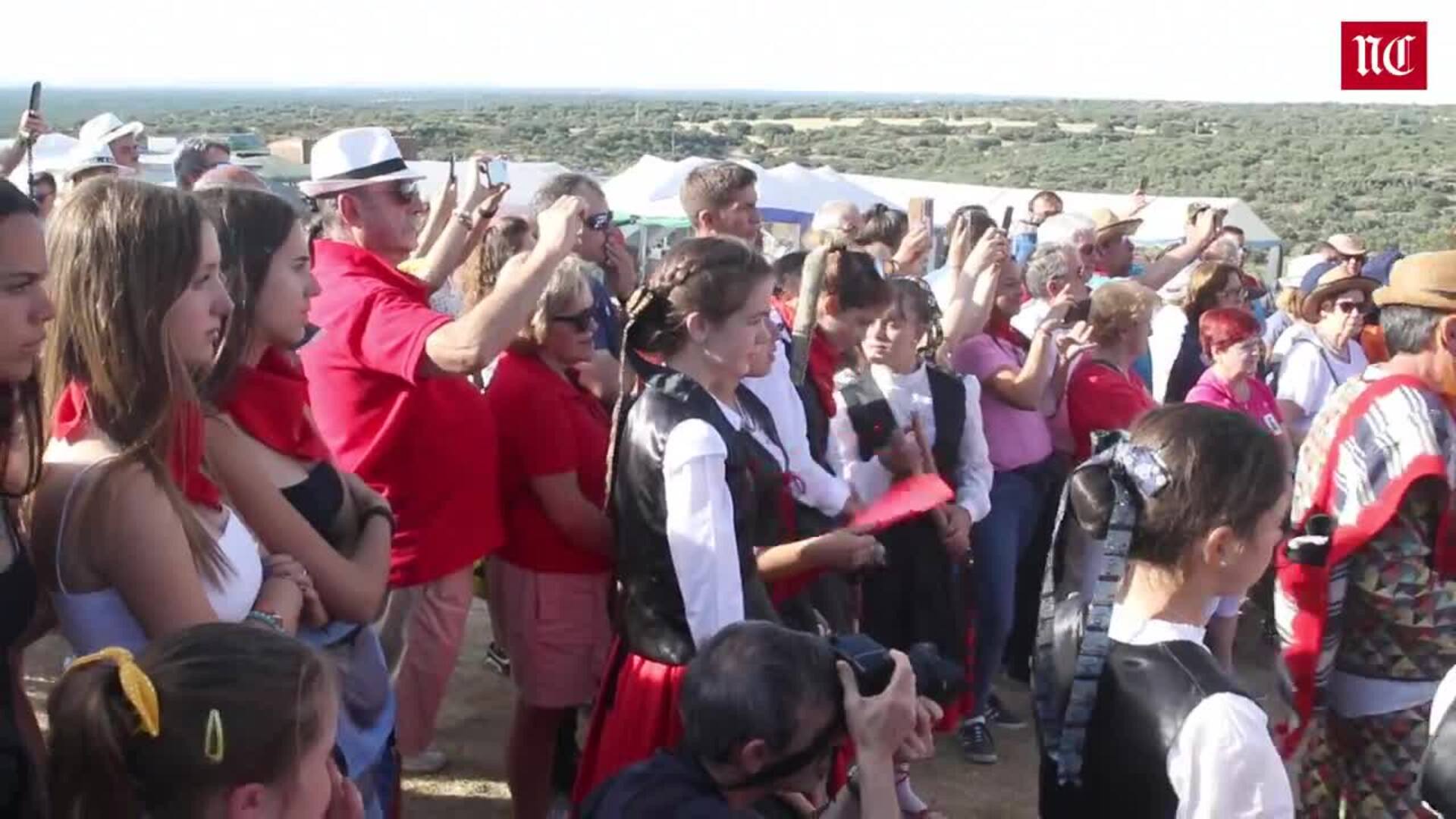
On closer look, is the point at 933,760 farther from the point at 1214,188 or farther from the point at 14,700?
the point at 1214,188

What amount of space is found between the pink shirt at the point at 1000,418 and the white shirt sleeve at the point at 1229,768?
2.81 m

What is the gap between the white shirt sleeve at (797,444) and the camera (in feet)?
11.4

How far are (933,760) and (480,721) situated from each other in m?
1.63

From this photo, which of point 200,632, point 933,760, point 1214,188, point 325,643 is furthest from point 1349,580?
point 1214,188

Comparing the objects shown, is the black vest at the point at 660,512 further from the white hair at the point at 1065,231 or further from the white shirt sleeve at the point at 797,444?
the white hair at the point at 1065,231

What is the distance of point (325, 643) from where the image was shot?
2410 mm

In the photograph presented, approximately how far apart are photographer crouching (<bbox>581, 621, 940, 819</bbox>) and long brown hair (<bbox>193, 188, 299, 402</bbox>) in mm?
1029

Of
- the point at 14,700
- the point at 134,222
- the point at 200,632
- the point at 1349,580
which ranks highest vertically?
the point at 134,222

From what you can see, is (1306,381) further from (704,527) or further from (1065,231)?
(704,527)

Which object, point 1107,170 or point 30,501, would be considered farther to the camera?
point 1107,170

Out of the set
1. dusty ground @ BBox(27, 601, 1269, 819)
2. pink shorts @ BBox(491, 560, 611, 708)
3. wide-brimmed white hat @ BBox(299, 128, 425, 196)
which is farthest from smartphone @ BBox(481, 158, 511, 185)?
dusty ground @ BBox(27, 601, 1269, 819)

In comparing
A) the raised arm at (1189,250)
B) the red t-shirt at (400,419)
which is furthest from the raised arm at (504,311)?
the raised arm at (1189,250)

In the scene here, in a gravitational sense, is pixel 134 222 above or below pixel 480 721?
above

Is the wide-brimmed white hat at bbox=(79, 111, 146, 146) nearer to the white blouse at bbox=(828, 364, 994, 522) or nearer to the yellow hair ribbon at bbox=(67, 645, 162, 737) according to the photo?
the white blouse at bbox=(828, 364, 994, 522)
